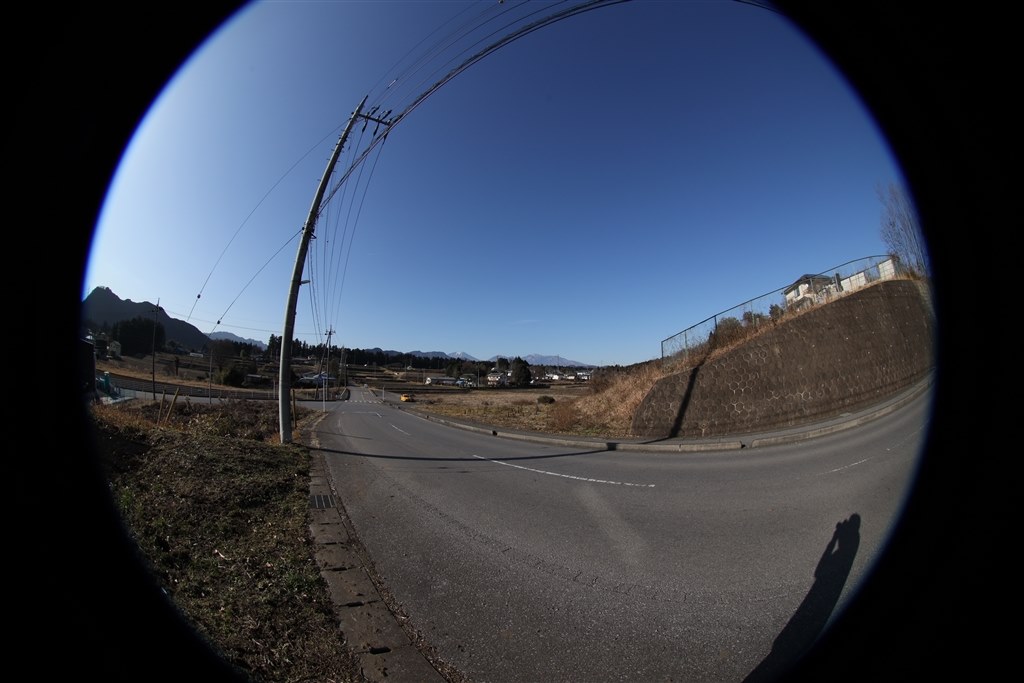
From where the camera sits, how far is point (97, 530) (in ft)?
9.11

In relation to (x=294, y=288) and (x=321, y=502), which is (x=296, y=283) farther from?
(x=321, y=502)

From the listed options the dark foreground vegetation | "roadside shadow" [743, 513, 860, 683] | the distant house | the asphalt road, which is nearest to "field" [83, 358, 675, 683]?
the dark foreground vegetation

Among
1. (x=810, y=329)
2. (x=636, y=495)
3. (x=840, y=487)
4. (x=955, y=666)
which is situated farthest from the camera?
(x=810, y=329)

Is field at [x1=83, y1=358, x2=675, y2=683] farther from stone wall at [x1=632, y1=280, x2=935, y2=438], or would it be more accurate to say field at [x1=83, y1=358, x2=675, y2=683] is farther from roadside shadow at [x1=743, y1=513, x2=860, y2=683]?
stone wall at [x1=632, y1=280, x2=935, y2=438]

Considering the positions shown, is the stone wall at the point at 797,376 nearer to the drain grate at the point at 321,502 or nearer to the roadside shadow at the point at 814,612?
the roadside shadow at the point at 814,612

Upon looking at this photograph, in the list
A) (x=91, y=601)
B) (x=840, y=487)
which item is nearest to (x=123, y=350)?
(x=91, y=601)

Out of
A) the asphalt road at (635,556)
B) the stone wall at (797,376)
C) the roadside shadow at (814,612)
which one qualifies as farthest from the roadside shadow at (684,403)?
the roadside shadow at (814,612)

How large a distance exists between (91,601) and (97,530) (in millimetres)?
951

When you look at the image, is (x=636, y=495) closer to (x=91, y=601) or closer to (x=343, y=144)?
(x=91, y=601)

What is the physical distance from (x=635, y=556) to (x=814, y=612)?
1.62m

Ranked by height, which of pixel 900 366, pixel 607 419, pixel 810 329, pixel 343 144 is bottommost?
pixel 607 419

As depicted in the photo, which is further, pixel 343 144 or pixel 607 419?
pixel 607 419

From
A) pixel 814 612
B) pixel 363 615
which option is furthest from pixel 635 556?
pixel 363 615

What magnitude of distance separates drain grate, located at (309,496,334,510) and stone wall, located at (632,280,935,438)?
11.8 metres
